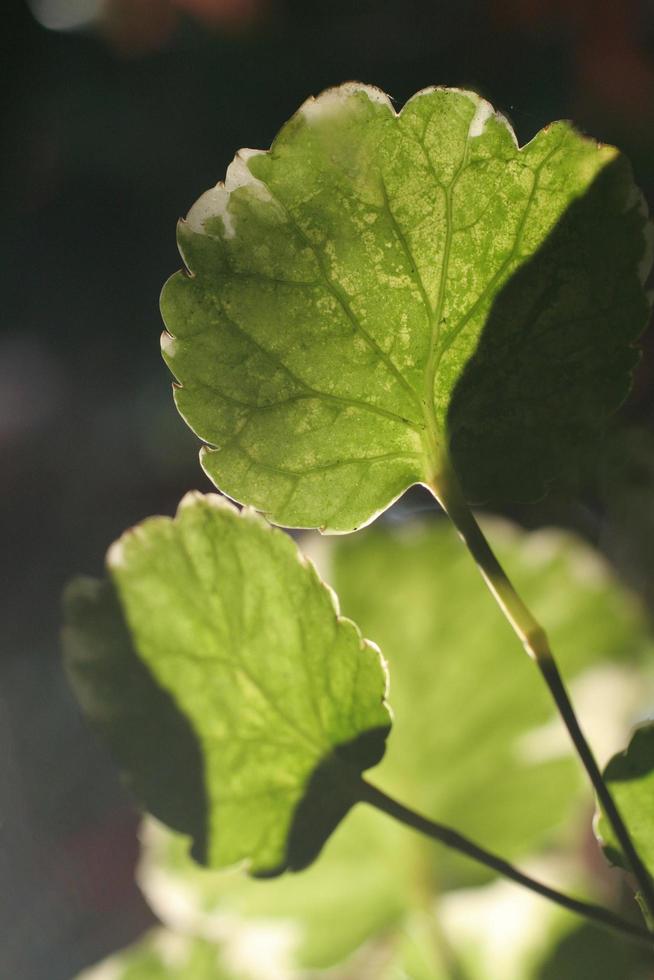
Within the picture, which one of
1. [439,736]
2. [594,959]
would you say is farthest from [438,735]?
[594,959]

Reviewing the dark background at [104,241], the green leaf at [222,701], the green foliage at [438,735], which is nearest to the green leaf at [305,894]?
the green foliage at [438,735]

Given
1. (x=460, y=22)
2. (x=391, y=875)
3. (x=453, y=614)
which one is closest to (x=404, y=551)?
(x=453, y=614)

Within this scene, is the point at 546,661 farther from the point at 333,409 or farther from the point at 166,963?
the point at 166,963

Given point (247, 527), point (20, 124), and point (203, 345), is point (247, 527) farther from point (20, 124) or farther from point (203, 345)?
point (20, 124)

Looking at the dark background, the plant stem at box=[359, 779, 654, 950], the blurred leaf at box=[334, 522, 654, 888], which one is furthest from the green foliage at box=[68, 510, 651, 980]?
the dark background

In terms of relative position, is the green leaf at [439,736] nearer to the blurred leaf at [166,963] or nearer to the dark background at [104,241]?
the blurred leaf at [166,963]

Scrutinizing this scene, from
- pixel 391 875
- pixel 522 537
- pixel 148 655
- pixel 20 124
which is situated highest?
pixel 20 124
